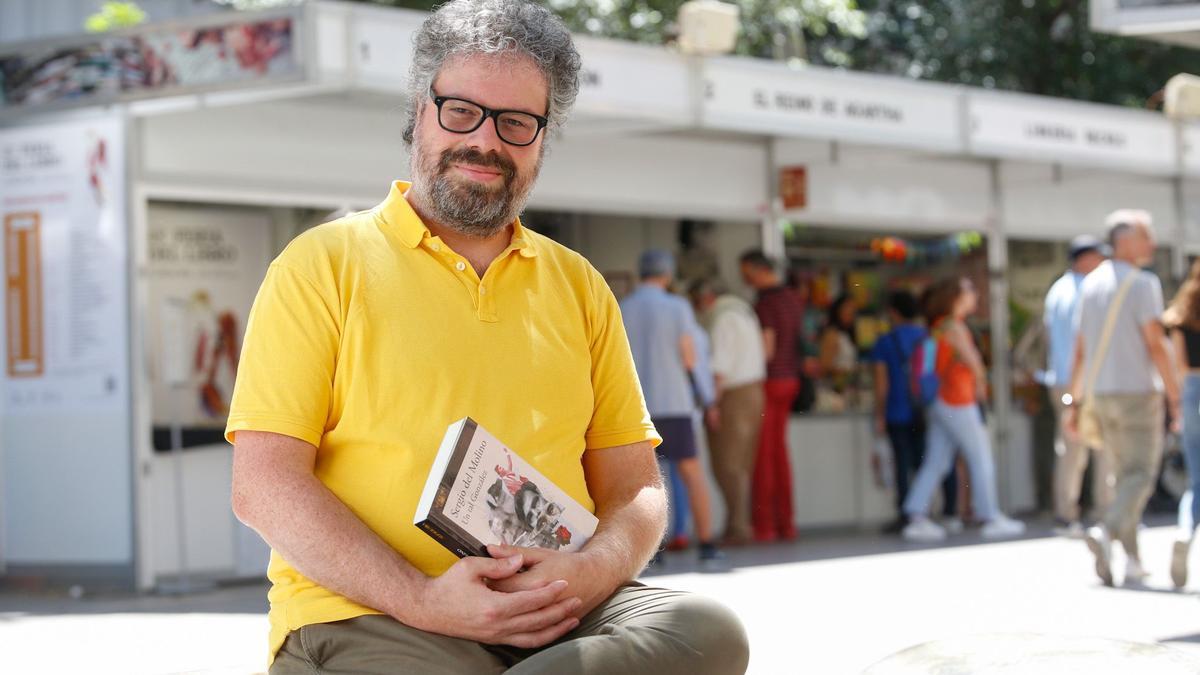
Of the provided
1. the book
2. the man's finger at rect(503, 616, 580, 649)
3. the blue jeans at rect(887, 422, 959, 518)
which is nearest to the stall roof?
the blue jeans at rect(887, 422, 959, 518)

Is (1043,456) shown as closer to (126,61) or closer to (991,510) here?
(991,510)

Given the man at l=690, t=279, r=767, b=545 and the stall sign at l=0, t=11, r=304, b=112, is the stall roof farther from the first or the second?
the man at l=690, t=279, r=767, b=545

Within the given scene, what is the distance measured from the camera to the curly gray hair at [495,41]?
3137 mm

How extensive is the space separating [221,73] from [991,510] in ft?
20.2

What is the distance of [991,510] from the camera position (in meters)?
12.1

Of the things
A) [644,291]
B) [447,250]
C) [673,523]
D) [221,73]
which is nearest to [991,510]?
[673,523]

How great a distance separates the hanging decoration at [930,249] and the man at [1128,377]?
5328 millimetres

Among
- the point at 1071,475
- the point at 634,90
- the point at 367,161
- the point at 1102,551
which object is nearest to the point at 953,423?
the point at 1071,475

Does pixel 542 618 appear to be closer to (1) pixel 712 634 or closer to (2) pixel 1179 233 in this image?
(1) pixel 712 634

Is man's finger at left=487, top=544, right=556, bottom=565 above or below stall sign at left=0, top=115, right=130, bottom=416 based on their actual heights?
below

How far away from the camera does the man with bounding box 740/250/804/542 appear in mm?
11797

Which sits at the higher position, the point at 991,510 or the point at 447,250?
Result: the point at 447,250

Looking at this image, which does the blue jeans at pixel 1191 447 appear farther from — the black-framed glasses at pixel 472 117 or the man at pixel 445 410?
the black-framed glasses at pixel 472 117

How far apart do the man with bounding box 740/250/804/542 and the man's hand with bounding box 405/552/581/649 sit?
889 centimetres
